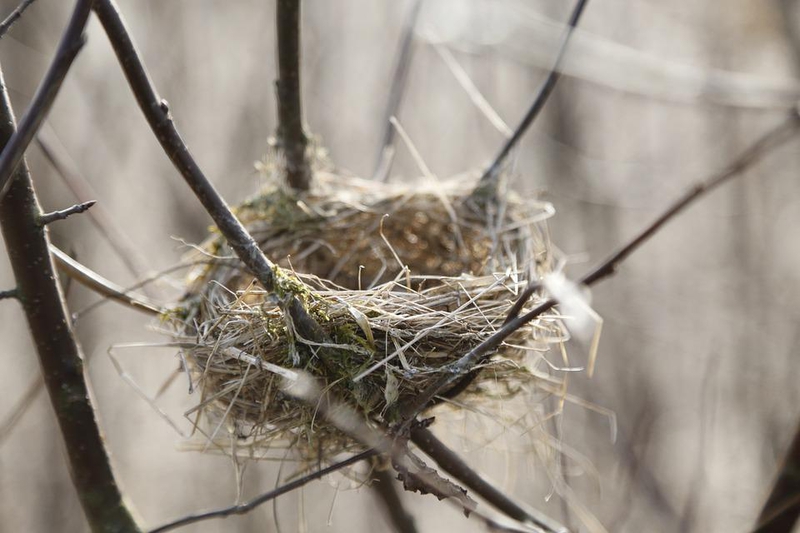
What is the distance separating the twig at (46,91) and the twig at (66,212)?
153 mm

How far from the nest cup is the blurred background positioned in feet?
9.20

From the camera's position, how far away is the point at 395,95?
7.49ft

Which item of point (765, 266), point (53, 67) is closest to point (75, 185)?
point (53, 67)

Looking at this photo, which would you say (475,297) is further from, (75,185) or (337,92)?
(337,92)

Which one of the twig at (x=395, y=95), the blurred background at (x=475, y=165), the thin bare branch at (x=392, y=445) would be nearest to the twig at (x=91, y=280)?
the thin bare branch at (x=392, y=445)

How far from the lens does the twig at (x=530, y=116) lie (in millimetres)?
1778

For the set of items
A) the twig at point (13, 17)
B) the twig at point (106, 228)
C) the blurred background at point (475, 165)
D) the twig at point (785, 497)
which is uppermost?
the blurred background at point (475, 165)

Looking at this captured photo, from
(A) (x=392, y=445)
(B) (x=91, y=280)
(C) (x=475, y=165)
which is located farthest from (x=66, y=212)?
(C) (x=475, y=165)

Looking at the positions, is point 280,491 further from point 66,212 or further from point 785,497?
point 785,497

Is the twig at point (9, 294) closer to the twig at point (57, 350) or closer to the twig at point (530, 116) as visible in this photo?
the twig at point (57, 350)

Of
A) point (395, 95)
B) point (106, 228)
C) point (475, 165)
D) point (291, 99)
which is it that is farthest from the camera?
point (475, 165)

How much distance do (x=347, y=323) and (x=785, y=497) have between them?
1.12m

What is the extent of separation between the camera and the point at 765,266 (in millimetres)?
6234

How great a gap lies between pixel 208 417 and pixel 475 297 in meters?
0.68
